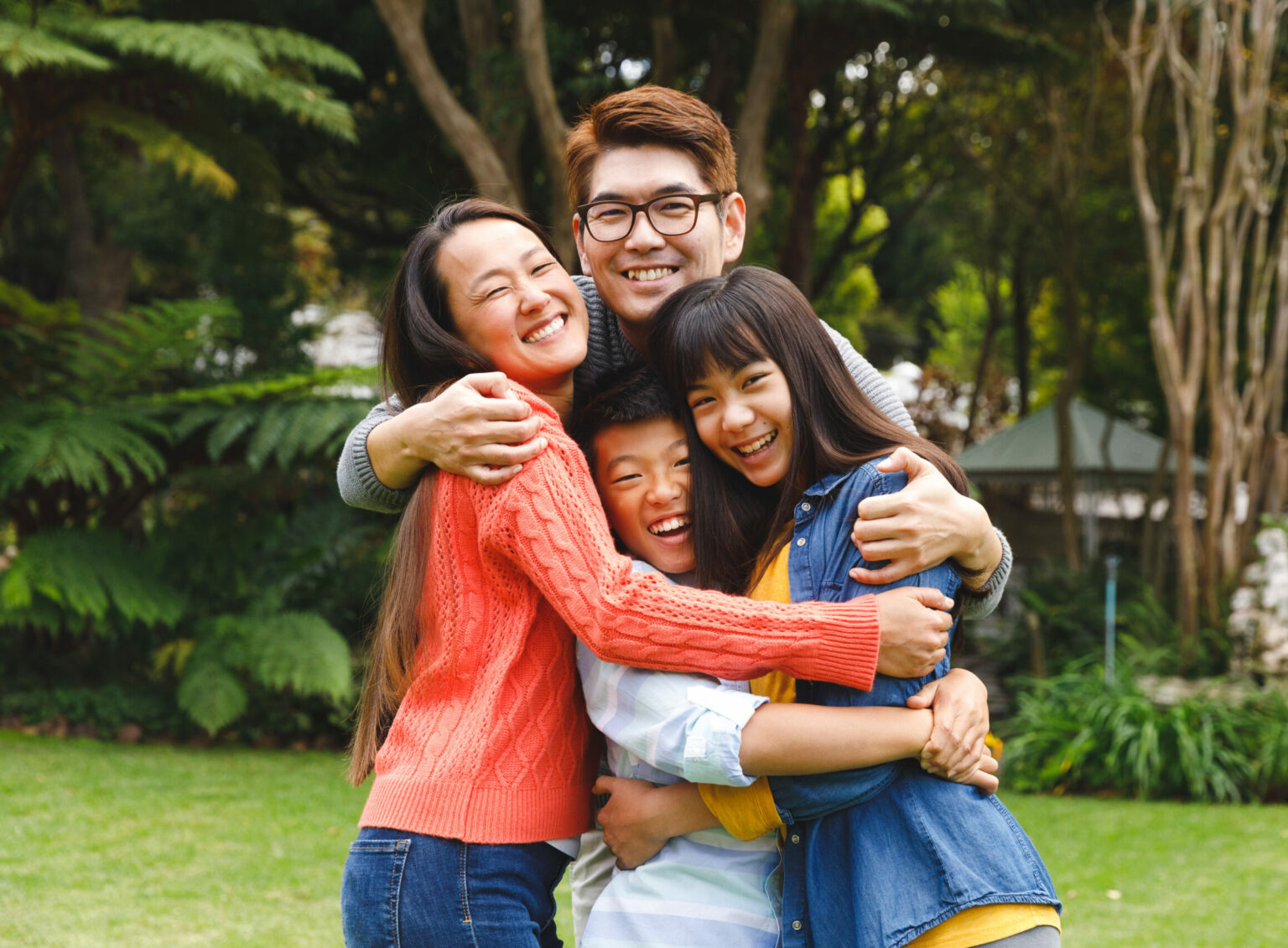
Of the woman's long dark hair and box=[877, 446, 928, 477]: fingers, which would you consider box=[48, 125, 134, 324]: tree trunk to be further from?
box=[877, 446, 928, 477]: fingers

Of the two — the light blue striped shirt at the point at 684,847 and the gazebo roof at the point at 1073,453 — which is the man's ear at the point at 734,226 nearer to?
the light blue striped shirt at the point at 684,847

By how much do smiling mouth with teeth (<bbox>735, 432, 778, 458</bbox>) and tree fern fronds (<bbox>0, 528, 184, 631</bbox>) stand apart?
6003 millimetres

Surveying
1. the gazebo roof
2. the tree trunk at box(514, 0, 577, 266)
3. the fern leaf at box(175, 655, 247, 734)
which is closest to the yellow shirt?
the tree trunk at box(514, 0, 577, 266)

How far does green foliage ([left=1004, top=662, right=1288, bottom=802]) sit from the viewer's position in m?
6.72

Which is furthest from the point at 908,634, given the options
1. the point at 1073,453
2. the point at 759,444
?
the point at 1073,453

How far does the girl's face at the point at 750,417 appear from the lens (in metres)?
1.94

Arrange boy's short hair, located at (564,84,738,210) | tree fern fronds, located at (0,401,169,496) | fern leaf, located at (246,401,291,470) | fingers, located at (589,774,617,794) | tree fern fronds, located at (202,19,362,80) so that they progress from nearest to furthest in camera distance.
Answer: fingers, located at (589,774,617,794) → boy's short hair, located at (564,84,738,210) → tree fern fronds, located at (0,401,169,496) → tree fern fronds, located at (202,19,362,80) → fern leaf, located at (246,401,291,470)

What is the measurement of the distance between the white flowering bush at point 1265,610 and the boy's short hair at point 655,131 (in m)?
6.24

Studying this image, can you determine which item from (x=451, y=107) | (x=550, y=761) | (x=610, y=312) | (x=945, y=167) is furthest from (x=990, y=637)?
(x=550, y=761)

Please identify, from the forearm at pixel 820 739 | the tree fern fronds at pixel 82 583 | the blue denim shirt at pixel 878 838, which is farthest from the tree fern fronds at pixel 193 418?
the forearm at pixel 820 739

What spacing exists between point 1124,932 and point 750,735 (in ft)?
12.1

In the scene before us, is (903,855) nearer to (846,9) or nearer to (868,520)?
(868,520)

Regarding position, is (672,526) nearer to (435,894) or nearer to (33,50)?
(435,894)

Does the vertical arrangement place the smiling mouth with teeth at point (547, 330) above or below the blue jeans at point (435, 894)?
above
